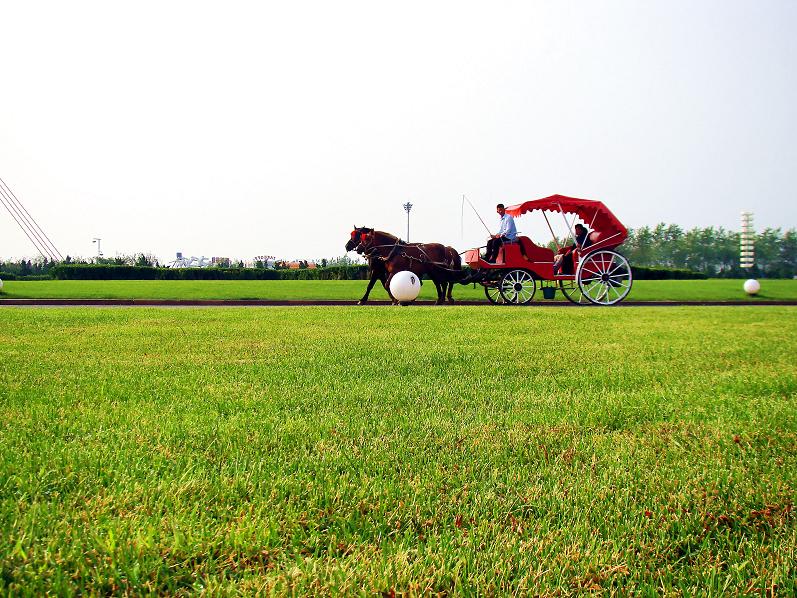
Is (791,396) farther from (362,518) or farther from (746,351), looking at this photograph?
(362,518)

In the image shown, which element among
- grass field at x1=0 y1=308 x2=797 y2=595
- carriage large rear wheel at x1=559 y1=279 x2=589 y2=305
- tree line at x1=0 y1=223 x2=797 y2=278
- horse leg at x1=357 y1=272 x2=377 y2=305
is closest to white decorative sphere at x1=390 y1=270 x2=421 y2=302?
horse leg at x1=357 y1=272 x2=377 y2=305

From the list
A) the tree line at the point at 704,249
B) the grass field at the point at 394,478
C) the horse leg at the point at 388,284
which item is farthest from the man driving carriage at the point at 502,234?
the tree line at the point at 704,249

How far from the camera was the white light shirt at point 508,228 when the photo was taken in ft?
55.8

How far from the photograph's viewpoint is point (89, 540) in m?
2.10

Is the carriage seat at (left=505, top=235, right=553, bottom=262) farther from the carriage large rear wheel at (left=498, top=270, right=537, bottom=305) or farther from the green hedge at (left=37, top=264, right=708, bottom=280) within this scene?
the green hedge at (left=37, top=264, right=708, bottom=280)

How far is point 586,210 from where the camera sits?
57.3 feet

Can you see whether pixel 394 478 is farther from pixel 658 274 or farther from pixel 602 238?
pixel 658 274

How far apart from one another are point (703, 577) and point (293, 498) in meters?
1.53

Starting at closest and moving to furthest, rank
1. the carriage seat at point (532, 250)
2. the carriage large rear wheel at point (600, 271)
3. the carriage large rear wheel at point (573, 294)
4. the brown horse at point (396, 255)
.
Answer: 1. the brown horse at point (396, 255)
2. the carriage seat at point (532, 250)
3. the carriage large rear wheel at point (600, 271)
4. the carriage large rear wheel at point (573, 294)

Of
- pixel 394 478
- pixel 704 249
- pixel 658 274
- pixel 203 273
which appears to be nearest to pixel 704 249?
pixel 704 249

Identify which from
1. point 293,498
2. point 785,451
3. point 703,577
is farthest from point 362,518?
point 785,451

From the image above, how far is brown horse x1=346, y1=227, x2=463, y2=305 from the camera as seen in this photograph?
16.9 meters

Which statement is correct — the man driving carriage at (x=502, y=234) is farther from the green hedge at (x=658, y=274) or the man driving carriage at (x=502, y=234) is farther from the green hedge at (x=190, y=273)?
the green hedge at (x=658, y=274)

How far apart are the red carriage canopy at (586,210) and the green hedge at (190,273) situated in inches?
884
